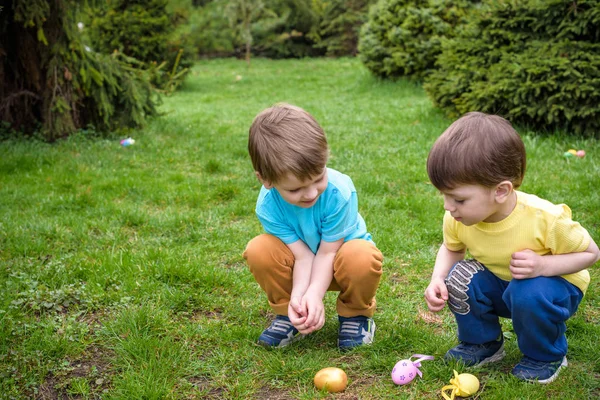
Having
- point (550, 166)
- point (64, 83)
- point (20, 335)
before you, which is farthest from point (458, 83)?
point (20, 335)

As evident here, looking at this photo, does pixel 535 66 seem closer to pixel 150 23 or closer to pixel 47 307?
pixel 47 307

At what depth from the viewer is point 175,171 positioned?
560 cm

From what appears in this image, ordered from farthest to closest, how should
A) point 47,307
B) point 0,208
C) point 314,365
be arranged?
point 0,208 < point 47,307 < point 314,365

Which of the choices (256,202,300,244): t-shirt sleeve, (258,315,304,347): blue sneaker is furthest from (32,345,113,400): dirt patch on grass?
(256,202,300,244): t-shirt sleeve

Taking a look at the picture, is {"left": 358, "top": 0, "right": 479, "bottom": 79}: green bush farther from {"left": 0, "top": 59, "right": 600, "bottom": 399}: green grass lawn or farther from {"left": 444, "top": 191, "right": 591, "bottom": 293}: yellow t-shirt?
{"left": 444, "top": 191, "right": 591, "bottom": 293}: yellow t-shirt

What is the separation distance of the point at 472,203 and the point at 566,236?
0.34 metres

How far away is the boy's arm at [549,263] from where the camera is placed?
83.0 inches

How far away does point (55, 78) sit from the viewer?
6375 millimetres

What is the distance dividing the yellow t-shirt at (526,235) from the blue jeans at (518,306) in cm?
5

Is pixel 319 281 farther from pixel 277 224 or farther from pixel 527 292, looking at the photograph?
pixel 527 292

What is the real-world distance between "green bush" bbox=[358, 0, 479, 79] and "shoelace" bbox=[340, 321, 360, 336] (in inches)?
301

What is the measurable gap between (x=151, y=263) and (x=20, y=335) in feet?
2.81

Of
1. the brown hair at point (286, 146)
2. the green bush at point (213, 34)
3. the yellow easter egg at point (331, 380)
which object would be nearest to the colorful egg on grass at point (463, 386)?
the yellow easter egg at point (331, 380)

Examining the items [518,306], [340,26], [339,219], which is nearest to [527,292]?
[518,306]
